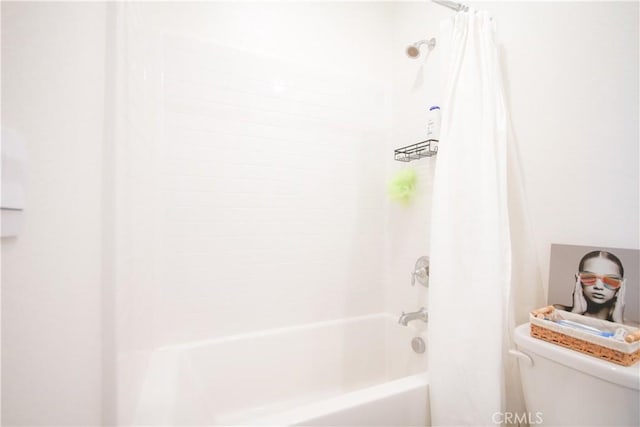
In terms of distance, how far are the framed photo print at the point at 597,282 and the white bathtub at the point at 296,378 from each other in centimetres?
59

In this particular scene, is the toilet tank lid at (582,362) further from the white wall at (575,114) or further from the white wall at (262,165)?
the white wall at (262,165)

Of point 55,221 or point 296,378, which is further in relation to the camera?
point 296,378

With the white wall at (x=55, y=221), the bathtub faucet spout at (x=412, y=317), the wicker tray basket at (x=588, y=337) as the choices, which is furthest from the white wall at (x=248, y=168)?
the wicker tray basket at (x=588, y=337)

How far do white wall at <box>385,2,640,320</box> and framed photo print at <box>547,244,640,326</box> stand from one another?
0.06m

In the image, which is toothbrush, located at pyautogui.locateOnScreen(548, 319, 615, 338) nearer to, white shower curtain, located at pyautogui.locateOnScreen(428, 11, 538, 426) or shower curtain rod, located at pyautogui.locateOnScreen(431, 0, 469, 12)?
white shower curtain, located at pyautogui.locateOnScreen(428, 11, 538, 426)

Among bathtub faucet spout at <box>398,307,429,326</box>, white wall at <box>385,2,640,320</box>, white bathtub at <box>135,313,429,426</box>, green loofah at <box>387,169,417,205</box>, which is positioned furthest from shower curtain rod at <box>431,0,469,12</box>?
white bathtub at <box>135,313,429,426</box>

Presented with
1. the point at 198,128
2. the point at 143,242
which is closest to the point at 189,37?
the point at 198,128

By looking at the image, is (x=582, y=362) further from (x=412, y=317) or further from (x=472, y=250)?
(x=412, y=317)

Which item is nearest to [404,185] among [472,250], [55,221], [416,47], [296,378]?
[472,250]

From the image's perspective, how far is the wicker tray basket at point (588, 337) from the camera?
64cm

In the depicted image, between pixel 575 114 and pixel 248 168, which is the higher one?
pixel 575 114

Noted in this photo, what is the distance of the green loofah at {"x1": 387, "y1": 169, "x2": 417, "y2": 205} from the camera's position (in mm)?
1553

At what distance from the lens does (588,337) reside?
0.69 meters

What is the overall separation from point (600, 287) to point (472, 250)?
0.35 m
